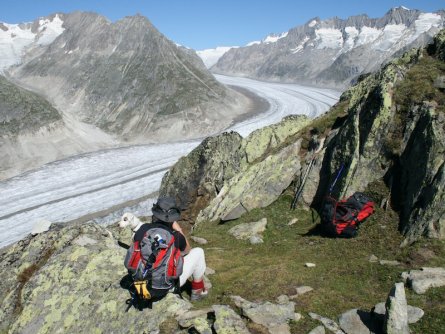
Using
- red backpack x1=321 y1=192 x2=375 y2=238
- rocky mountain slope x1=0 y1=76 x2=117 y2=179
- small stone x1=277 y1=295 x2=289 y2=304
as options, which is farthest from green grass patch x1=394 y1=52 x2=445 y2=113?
rocky mountain slope x1=0 y1=76 x2=117 y2=179

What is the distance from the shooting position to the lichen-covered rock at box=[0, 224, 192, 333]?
8.38m

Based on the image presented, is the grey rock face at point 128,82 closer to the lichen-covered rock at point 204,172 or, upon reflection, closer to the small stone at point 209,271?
the lichen-covered rock at point 204,172

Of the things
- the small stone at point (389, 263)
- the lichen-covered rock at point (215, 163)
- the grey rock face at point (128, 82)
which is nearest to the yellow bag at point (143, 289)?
the small stone at point (389, 263)

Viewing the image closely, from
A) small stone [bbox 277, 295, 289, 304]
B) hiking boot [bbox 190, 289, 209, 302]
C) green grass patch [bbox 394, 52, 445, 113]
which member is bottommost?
small stone [bbox 277, 295, 289, 304]

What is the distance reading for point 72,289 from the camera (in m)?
9.56

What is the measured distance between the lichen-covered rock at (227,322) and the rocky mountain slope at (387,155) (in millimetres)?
7095

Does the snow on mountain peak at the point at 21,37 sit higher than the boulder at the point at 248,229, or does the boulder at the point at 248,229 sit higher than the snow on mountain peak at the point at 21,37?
the snow on mountain peak at the point at 21,37

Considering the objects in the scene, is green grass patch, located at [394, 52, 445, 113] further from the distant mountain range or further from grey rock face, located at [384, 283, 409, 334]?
the distant mountain range

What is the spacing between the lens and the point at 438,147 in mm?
13453

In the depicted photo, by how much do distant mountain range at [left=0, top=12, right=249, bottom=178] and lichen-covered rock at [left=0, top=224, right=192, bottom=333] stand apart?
156ft

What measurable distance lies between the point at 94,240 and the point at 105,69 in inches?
3331

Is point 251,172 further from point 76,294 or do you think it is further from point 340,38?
point 340,38

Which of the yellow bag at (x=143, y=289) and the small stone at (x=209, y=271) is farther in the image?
the small stone at (x=209, y=271)

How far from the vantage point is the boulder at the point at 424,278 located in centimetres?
932
